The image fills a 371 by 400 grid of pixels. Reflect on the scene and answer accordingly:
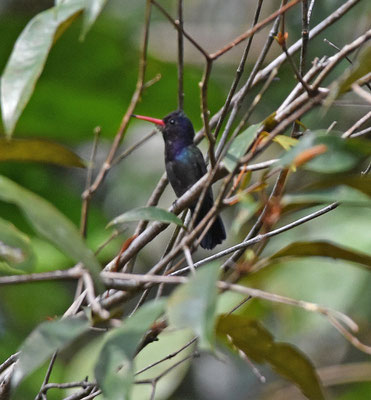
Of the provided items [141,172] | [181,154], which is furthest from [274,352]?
[141,172]

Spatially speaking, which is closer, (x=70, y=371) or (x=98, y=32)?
(x=70, y=371)

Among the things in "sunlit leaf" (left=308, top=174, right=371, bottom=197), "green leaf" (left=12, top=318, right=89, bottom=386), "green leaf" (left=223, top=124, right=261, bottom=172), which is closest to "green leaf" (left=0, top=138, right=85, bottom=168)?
"green leaf" (left=223, top=124, right=261, bottom=172)

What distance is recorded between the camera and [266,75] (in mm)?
2205

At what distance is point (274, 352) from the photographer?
1399 mm

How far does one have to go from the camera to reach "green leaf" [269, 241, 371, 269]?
51.3 inches

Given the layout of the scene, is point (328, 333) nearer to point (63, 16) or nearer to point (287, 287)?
point (287, 287)

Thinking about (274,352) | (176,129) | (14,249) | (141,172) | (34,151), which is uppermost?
(34,151)

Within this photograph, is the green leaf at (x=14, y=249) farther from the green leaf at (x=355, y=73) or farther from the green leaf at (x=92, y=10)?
the green leaf at (x=355, y=73)

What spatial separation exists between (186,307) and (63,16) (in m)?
0.86

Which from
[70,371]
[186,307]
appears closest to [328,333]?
[70,371]

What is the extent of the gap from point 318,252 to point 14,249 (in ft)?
1.76

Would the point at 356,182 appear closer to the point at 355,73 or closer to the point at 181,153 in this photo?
the point at 355,73

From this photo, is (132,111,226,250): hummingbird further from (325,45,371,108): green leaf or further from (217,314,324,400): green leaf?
(325,45,371,108): green leaf

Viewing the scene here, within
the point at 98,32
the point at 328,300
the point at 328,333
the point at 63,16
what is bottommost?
the point at 328,333
